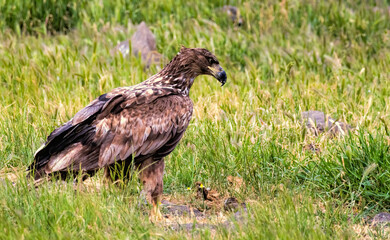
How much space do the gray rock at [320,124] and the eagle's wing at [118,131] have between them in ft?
5.11

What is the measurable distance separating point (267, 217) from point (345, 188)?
1.21 meters

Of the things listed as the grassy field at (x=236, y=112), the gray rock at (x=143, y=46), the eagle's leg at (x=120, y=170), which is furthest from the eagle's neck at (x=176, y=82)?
the gray rock at (x=143, y=46)

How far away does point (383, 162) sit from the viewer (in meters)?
5.17

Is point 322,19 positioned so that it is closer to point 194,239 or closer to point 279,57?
point 279,57

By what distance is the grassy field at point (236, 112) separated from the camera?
4316 mm

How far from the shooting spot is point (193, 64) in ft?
18.9

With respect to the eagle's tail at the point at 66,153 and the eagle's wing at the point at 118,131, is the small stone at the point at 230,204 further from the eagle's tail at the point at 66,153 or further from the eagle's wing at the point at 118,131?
the eagle's tail at the point at 66,153

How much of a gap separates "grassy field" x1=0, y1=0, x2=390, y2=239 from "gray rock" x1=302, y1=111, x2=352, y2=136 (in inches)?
5.1

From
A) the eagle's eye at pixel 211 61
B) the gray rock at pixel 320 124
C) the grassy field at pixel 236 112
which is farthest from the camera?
the gray rock at pixel 320 124

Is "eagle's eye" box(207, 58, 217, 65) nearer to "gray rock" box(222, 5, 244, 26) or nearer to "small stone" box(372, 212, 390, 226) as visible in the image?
"small stone" box(372, 212, 390, 226)

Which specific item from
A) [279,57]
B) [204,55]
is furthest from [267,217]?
[279,57]

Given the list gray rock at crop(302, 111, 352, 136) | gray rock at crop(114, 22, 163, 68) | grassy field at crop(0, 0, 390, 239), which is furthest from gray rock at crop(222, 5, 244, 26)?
gray rock at crop(302, 111, 352, 136)

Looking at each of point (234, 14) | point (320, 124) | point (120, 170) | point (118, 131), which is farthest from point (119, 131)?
point (234, 14)

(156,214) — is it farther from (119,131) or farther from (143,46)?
(143,46)
